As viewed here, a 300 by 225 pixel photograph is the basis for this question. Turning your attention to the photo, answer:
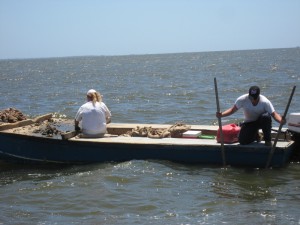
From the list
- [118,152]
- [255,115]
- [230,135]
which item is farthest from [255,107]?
[118,152]

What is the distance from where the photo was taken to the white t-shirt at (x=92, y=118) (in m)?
10.3

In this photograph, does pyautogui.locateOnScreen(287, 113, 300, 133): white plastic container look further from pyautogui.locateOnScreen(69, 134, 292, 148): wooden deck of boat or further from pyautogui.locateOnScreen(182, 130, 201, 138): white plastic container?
pyautogui.locateOnScreen(182, 130, 201, 138): white plastic container

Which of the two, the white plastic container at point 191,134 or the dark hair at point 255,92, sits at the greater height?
the dark hair at point 255,92

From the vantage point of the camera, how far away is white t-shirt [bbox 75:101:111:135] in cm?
1032

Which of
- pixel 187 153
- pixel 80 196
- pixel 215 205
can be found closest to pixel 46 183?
pixel 80 196

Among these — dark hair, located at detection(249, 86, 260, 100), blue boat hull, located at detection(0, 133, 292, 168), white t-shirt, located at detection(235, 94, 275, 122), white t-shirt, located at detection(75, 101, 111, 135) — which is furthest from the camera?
white t-shirt, located at detection(75, 101, 111, 135)

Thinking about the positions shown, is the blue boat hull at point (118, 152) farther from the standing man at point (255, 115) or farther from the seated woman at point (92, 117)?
the seated woman at point (92, 117)

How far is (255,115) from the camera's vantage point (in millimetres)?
9352

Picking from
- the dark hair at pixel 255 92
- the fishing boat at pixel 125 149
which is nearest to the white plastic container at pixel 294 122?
the fishing boat at pixel 125 149

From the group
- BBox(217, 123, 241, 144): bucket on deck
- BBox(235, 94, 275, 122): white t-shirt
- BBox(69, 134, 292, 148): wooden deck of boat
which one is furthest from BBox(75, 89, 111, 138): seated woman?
BBox(235, 94, 275, 122): white t-shirt

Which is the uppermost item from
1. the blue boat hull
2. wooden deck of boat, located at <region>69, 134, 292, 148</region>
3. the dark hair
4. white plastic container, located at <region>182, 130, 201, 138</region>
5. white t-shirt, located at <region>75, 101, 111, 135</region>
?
the dark hair

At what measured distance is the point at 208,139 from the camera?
1021 cm

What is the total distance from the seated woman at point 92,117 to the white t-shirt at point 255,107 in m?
2.87

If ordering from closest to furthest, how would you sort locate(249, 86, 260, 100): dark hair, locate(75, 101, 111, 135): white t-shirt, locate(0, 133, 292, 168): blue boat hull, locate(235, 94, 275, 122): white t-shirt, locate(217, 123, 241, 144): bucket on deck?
1. locate(249, 86, 260, 100): dark hair
2. locate(235, 94, 275, 122): white t-shirt
3. locate(0, 133, 292, 168): blue boat hull
4. locate(217, 123, 241, 144): bucket on deck
5. locate(75, 101, 111, 135): white t-shirt
